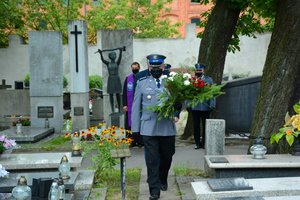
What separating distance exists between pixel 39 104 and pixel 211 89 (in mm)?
10670

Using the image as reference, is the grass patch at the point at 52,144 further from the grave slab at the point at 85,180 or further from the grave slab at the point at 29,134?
the grave slab at the point at 85,180

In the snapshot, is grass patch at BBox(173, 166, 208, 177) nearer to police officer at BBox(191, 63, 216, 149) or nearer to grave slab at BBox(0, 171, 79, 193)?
grave slab at BBox(0, 171, 79, 193)

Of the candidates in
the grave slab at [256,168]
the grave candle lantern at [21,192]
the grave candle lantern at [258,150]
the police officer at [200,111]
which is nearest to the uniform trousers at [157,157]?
the grave slab at [256,168]

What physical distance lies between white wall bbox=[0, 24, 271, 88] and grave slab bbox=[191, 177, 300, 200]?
2784 centimetres

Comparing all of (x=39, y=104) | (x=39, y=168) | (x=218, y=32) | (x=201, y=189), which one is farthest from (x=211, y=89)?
(x=39, y=104)

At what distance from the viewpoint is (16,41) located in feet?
113

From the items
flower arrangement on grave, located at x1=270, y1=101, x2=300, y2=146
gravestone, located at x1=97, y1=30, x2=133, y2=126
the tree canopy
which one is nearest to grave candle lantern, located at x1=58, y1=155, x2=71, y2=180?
flower arrangement on grave, located at x1=270, y1=101, x2=300, y2=146

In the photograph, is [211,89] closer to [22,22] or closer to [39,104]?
[39,104]

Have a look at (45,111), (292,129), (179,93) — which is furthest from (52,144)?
(292,129)

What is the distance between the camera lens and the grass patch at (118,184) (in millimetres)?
8768

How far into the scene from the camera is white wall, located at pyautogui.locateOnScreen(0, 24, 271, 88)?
114ft

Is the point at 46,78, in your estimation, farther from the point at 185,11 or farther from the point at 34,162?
the point at 185,11

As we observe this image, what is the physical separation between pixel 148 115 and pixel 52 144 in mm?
6984

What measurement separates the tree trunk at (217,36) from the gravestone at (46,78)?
16.1 ft
